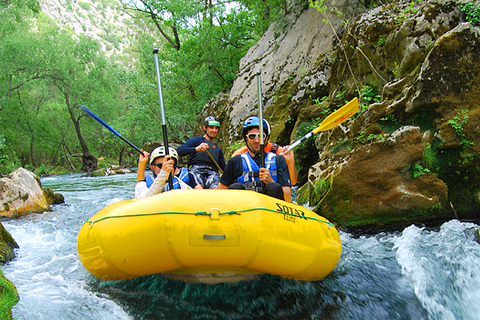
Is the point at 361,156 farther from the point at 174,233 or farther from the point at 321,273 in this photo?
the point at 174,233

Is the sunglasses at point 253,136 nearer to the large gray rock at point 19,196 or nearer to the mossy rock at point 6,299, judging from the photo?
the mossy rock at point 6,299

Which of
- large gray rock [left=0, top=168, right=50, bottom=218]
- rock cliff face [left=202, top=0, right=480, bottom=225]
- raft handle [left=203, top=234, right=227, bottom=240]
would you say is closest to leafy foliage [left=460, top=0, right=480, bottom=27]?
rock cliff face [left=202, top=0, right=480, bottom=225]

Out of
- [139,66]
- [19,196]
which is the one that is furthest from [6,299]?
[139,66]

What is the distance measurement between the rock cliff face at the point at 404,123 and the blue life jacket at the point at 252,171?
49.0 inches

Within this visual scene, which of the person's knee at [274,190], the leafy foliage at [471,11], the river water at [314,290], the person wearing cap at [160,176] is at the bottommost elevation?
the river water at [314,290]

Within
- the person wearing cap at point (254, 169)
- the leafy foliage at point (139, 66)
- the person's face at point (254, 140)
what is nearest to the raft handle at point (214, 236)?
the person wearing cap at point (254, 169)

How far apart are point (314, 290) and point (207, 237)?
1.44 meters

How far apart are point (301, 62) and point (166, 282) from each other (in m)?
7.56

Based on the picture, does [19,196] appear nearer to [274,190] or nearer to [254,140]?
[254,140]

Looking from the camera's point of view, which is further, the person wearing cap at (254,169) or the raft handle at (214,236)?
the person wearing cap at (254,169)

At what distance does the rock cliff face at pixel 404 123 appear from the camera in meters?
3.98

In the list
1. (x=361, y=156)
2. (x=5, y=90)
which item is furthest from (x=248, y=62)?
(x=5, y=90)

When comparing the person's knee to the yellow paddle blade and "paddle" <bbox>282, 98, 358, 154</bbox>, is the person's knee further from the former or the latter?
the yellow paddle blade

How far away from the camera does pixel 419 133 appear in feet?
13.3
